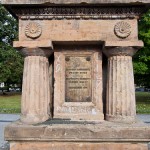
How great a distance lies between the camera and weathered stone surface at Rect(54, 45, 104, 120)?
24.4ft

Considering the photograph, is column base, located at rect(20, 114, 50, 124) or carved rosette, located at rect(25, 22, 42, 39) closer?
column base, located at rect(20, 114, 50, 124)

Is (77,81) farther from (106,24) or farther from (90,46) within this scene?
(106,24)

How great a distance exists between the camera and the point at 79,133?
6.66 meters

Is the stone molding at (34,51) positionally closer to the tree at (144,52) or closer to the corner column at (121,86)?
the corner column at (121,86)

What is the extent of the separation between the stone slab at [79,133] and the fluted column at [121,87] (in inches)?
14.1

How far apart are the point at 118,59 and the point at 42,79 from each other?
1680 mm

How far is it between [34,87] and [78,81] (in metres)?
1.05

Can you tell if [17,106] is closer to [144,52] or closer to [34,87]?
[144,52]

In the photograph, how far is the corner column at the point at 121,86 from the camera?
6965 mm

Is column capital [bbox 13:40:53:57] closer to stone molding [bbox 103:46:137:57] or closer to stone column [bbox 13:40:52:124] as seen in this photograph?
stone column [bbox 13:40:52:124]

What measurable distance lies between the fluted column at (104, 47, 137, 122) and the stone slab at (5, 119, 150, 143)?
0.36 metres

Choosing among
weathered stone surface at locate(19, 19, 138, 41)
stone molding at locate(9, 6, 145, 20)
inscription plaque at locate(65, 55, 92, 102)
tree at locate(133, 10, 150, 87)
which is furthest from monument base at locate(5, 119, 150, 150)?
tree at locate(133, 10, 150, 87)

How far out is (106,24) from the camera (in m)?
7.18

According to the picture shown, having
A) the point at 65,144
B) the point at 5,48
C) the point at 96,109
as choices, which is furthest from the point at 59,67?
the point at 5,48
